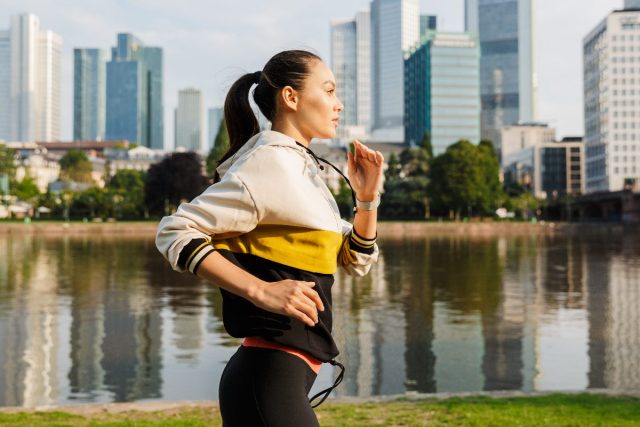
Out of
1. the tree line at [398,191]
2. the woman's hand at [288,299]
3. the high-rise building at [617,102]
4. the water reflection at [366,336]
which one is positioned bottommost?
the water reflection at [366,336]

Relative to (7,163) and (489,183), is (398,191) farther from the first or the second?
(7,163)

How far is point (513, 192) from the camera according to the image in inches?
5620

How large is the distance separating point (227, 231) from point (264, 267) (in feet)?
0.59

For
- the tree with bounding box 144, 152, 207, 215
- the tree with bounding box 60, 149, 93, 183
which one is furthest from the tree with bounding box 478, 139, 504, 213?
the tree with bounding box 60, 149, 93, 183

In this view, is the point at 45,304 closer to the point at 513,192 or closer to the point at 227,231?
the point at 227,231

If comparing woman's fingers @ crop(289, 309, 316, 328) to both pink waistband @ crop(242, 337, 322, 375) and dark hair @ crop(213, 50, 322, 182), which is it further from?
dark hair @ crop(213, 50, 322, 182)

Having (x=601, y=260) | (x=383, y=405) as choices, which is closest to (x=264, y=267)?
Result: (x=383, y=405)

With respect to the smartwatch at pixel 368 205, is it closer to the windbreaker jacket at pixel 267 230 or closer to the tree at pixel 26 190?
the windbreaker jacket at pixel 267 230

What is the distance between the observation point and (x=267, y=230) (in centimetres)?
262

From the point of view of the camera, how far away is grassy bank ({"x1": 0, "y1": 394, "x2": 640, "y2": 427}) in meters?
6.97

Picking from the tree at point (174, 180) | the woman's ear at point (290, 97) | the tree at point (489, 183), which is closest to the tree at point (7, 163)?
the tree at point (174, 180)

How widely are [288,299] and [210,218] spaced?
1.26 ft

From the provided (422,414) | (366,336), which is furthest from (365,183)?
(366,336)

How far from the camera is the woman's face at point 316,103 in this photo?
9.11 feet
